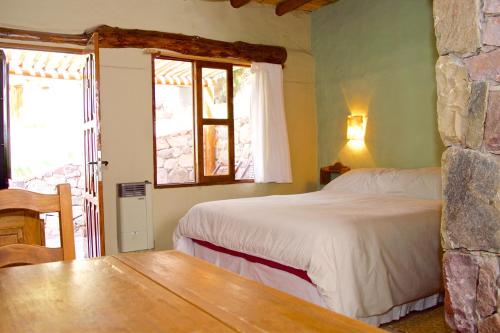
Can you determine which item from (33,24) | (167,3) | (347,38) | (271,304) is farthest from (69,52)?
(271,304)

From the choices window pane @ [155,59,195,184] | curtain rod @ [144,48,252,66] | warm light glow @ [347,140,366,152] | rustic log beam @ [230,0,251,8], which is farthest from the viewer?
window pane @ [155,59,195,184]

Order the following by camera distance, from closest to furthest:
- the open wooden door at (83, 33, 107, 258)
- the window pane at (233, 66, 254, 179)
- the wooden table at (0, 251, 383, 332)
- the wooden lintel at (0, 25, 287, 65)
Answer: the wooden table at (0, 251, 383, 332), the open wooden door at (83, 33, 107, 258), the wooden lintel at (0, 25, 287, 65), the window pane at (233, 66, 254, 179)

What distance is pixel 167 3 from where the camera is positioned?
450 cm

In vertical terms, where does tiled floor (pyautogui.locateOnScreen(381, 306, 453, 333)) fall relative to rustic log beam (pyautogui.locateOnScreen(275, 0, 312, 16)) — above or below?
below

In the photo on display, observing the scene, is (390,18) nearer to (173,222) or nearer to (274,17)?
(274,17)

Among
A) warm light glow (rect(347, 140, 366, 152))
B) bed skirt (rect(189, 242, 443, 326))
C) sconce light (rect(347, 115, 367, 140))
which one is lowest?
bed skirt (rect(189, 242, 443, 326))

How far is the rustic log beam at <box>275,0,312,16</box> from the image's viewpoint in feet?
15.8

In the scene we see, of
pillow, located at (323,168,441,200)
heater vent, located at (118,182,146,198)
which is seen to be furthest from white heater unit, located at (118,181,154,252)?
pillow, located at (323,168,441,200)

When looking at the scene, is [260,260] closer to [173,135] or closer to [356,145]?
[356,145]

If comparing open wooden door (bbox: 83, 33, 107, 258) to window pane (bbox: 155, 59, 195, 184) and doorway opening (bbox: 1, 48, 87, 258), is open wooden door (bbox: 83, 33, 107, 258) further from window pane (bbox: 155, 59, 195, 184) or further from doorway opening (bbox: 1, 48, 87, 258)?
doorway opening (bbox: 1, 48, 87, 258)

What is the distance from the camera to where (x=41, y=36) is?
393 centimetres

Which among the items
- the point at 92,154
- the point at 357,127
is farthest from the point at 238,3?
the point at 92,154

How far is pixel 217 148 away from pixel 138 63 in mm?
1288

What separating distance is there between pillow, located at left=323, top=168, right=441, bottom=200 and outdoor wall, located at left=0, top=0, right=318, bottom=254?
1.04m
